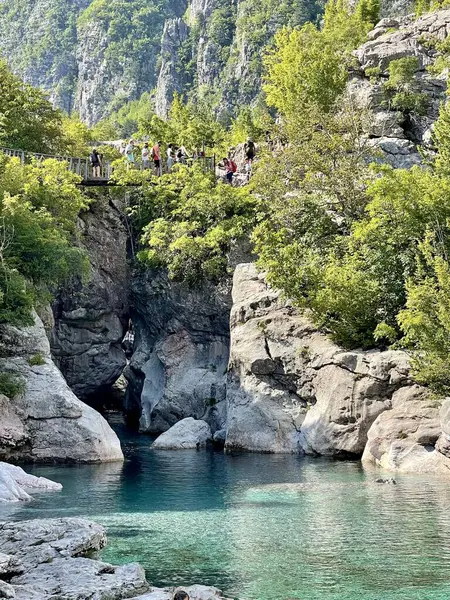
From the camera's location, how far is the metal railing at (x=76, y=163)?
4212 cm

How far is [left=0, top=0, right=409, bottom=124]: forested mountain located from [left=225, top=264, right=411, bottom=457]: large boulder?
3634 inches

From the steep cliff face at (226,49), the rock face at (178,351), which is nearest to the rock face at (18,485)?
the rock face at (178,351)

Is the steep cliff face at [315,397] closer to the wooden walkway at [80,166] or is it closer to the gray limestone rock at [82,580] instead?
the wooden walkway at [80,166]

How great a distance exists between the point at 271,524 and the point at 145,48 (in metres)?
165

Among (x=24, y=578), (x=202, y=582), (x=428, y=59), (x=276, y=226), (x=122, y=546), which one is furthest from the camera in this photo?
(x=428, y=59)

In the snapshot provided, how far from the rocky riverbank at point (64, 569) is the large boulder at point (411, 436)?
43.1 feet

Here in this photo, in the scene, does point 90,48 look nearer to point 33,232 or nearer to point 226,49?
point 226,49

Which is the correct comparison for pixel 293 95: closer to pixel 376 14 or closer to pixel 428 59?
pixel 428 59

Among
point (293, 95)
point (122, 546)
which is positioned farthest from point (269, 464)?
point (293, 95)

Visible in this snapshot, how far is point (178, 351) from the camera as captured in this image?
42.1 meters

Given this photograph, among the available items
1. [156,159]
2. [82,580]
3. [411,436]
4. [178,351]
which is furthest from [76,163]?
[82,580]

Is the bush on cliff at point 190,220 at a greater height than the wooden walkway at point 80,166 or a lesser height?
lesser

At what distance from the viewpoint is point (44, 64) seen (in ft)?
626

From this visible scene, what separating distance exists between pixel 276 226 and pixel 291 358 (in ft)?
31.0
